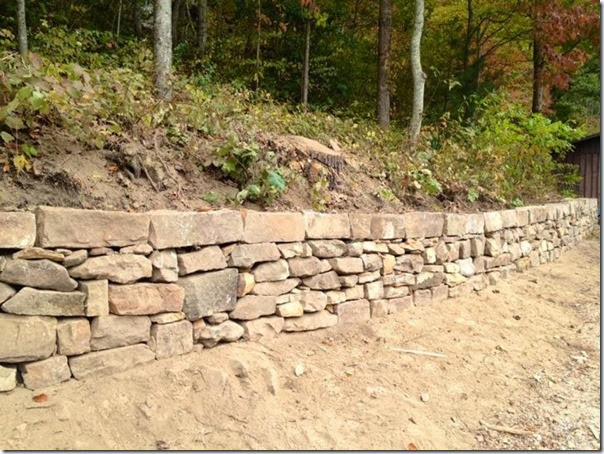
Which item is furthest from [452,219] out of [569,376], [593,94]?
[593,94]

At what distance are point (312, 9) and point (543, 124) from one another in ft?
16.6

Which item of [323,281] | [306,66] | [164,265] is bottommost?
[323,281]

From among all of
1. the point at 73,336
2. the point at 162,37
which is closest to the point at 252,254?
the point at 73,336

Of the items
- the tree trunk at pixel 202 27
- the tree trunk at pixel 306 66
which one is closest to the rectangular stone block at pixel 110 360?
the tree trunk at pixel 306 66

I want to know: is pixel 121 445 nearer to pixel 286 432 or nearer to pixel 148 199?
pixel 286 432

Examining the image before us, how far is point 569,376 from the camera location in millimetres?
4148

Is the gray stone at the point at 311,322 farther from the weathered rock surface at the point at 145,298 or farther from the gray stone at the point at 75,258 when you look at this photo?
the gray stone at the point at 75,258

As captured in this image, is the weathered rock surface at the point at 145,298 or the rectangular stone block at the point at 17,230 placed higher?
the rectangular stone block at the point at 17,230

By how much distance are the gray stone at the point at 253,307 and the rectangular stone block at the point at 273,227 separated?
0.42 m

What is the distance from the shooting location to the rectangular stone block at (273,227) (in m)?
3.57

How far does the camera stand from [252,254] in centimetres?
357

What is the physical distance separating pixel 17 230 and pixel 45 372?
767mm

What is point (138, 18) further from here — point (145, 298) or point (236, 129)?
point (145, 298)

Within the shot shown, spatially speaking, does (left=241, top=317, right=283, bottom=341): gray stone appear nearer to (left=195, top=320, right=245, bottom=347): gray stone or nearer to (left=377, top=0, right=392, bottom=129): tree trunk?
(left=195, top=320, right=245, bottom=347): gray stone
